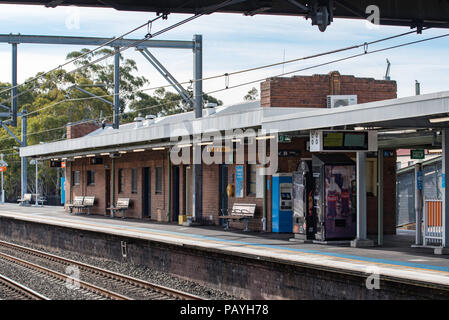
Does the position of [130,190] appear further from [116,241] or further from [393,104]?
[393,104]

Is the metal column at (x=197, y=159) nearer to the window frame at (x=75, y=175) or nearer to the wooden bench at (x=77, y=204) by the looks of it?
the wooden bench at (x=77, y=204)

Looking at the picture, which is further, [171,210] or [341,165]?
[171,210]

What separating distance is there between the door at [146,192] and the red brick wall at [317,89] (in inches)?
345

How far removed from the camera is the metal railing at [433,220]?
15195 mm

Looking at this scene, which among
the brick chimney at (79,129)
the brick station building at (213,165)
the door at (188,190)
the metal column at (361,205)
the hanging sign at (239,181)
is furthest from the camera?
the brick chimney at (79,129)

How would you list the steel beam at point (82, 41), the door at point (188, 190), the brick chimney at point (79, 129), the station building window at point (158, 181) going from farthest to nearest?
the brick chimney at point (79, 129) → the station building window at point (158, 181) → the door at point (188, 190) → the steel beam at point (82, 41)

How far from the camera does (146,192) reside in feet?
96.1

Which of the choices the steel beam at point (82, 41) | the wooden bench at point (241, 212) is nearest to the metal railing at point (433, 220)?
the wooden bench at point (241, 212)

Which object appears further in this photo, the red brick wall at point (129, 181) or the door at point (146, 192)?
the door at point (146, 192)

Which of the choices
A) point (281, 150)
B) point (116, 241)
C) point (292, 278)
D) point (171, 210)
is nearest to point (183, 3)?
point (292, 278)

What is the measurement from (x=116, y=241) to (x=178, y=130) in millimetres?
3682

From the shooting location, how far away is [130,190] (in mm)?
30469

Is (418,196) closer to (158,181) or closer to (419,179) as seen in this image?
(419,179)

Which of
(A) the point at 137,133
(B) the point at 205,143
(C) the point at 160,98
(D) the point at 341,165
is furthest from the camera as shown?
(C) the point at 160,98
